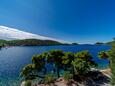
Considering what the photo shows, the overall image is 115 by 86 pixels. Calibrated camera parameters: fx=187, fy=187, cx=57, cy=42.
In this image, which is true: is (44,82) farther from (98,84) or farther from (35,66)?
(98,84)

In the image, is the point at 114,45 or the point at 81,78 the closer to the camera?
the point at 114,45

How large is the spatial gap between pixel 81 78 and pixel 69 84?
3595 millimetres

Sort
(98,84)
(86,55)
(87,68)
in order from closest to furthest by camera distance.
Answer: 1. (98,84)
2. (87,68)
3. (86,55)

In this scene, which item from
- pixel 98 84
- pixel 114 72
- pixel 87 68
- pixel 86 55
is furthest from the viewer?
pixel 86 55

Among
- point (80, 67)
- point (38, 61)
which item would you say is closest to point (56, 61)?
point (38, 61)

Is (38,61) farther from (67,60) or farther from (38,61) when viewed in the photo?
(67,60)

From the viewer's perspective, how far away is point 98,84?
3728 cm

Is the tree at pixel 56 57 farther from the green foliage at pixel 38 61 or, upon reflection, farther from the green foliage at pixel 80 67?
the green foliage at pixel 80 67

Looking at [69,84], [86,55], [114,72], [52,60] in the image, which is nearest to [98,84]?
[69,84]

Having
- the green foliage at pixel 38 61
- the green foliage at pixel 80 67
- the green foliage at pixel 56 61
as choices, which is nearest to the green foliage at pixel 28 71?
the green foliage at pixel 56 61

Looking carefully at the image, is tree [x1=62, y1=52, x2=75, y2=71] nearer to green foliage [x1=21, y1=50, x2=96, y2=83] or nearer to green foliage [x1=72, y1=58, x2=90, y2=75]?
green foliage [x1=21, y1=50, x2=96, y2=83]

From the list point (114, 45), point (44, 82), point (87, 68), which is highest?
point (114, 45)

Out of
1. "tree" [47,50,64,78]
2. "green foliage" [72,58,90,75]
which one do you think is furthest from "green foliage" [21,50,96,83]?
"green foliage" [72,58,90,75]

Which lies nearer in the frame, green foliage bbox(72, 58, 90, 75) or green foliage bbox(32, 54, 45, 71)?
green foliage bbox(72, 58, 90, 75)
